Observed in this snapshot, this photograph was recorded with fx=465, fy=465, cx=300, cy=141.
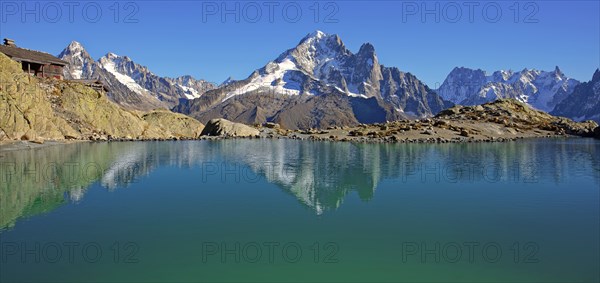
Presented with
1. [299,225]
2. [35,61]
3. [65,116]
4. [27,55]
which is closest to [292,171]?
[299,225]

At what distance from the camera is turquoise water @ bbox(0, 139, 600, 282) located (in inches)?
658

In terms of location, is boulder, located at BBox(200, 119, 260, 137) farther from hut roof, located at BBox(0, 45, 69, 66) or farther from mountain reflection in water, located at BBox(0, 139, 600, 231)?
mountain reflection in water, located at BBox(0, 139, 600, 231)

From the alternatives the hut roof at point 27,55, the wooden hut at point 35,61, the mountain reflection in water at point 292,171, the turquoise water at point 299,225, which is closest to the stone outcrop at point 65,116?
the wooden hut at point 35,61

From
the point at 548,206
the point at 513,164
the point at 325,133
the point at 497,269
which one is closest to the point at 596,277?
the point at 497,269

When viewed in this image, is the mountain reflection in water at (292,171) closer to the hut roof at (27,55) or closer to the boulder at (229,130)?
the hut roof at (27,55)

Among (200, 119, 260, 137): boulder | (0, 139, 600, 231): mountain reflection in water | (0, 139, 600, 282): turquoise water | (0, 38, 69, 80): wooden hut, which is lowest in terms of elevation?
(0, 139, 600, 282): turquoise water

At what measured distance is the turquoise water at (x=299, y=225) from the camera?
658 inches

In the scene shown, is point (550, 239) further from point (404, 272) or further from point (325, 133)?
point (325, 133)

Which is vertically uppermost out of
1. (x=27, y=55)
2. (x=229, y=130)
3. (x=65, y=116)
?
(x=27, y=55)

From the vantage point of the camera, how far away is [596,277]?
631 inches

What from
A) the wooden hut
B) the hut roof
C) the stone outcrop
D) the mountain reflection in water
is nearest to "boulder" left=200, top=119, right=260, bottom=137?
the stone outcrop

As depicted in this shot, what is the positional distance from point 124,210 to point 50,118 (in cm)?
6537

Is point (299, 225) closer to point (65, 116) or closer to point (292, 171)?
point (292, 171)

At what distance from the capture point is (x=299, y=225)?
23.1 metres
